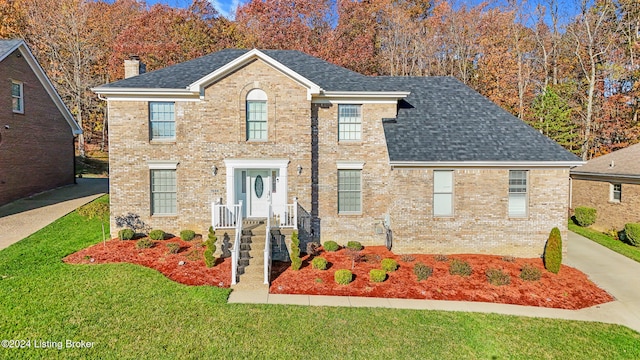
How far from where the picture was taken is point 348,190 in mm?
15336

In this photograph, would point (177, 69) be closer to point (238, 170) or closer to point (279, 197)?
point (238, 170)

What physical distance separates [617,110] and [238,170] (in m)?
33.4

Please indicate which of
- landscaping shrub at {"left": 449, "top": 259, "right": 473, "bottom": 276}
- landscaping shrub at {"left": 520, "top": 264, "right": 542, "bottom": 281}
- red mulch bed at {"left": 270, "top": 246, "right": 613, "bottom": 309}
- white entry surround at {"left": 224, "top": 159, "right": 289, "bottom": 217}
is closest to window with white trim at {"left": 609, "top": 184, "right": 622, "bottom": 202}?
red mulch bed at {"left": 270, "top": 246, "right": 613, "bottom": 309}

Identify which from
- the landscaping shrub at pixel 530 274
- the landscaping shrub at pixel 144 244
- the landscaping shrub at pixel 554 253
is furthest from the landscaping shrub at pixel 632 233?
the landscaping shrub at pixel 144 244

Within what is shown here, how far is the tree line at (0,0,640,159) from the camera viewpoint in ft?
98.8

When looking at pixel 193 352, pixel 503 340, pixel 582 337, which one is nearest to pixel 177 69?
pixel 193 352

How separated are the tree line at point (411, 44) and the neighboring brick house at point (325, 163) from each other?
1872 centimetres

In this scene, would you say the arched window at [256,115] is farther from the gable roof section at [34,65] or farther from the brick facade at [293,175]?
the gable roof section at [34,65]

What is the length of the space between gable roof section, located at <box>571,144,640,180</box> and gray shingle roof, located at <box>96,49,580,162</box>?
7.58m

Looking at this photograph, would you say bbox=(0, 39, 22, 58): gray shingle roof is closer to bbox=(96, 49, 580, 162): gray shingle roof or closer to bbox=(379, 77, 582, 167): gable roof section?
bbox=(96, 49, 580, 162): gray shingle roof

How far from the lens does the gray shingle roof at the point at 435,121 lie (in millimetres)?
14195

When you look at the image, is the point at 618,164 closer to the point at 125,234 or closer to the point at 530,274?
the point at 530,274

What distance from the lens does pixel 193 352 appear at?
722 cm

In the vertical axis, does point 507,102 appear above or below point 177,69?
above
